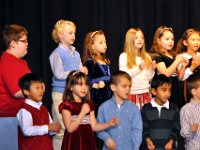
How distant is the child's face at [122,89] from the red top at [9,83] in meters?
0.84

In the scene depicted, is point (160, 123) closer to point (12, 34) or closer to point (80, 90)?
point (80, 90)

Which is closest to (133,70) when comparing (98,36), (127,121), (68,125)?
(98,36)

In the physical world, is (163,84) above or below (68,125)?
above

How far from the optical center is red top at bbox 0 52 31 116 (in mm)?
4320

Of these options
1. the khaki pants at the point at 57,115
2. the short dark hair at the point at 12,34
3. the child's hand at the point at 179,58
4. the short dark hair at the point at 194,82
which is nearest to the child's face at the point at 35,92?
the short dark hair at the point at 12,34

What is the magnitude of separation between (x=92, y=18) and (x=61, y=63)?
4.31ft

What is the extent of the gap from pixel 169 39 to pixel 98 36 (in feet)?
2.50

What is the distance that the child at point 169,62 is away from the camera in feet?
16.7

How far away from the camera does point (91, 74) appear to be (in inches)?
196

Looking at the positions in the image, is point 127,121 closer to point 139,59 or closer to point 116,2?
point 139,59

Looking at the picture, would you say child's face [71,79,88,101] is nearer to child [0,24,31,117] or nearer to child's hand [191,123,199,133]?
child [0,24,31,117]

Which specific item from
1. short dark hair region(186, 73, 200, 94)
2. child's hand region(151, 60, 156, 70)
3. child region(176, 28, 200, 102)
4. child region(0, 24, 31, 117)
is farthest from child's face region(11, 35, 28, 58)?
child region(176, 28, 200, 102)

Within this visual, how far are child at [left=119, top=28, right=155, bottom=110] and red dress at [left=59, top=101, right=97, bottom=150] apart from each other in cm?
95

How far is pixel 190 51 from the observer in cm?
541
